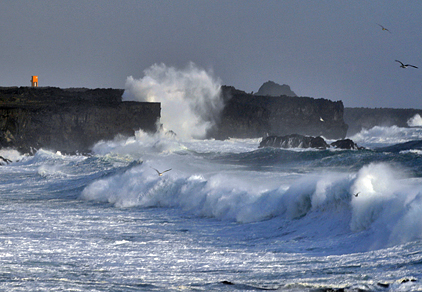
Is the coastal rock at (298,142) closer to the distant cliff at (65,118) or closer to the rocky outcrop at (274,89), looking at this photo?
the distant cliff at (65,118)

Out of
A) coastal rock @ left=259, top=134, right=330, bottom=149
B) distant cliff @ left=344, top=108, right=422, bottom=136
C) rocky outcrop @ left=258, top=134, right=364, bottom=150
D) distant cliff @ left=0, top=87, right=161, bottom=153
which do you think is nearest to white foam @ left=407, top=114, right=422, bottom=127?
distant cliff @ left=344, top=108, right=422, bottom=136

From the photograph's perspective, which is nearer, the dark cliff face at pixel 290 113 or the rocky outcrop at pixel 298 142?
the rocky outcrop at pixel 298 142

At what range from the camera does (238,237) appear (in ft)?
36.1

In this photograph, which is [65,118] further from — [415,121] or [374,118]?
[415,121]

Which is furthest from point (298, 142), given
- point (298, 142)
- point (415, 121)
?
point (415, 121)

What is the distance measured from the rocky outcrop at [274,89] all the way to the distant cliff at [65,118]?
2060 inches

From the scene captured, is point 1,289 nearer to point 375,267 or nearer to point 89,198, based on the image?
point 375,267

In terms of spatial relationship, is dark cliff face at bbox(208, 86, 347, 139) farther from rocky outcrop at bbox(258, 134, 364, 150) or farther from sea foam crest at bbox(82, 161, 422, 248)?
sea foam crest at bbox(82, 161, 422, 248)

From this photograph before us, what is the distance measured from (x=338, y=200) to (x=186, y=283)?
4.99 meters

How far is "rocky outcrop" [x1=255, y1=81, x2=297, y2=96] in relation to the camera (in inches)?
3941

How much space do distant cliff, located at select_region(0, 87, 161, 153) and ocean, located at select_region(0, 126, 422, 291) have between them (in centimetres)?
2408

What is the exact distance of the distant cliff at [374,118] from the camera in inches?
3467

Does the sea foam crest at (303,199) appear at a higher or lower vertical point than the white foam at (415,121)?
lower

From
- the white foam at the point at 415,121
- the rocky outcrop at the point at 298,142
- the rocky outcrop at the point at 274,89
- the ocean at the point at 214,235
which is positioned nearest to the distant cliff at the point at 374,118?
the white foam at the point at 415,121
